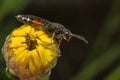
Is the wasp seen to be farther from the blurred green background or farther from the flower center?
the blurred green background

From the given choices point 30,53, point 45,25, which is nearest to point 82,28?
point 45,25

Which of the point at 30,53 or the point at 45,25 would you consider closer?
the point at 30,53

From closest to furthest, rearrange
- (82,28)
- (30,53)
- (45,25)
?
(30,53)
(45,25)
(82,28)

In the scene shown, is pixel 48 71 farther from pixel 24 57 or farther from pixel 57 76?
pixel 57 76

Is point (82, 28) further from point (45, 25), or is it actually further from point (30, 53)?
point (30, 53)

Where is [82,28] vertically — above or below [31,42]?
below

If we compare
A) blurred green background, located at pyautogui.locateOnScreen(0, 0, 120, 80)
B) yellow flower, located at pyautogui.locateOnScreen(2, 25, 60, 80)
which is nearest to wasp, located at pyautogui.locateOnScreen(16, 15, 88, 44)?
yellow flower, located at pyautogui.locateOnScreen(2, 25, 60, 80)

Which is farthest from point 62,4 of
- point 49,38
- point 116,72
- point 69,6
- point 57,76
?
point 49,38

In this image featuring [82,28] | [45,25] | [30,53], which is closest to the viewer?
[30,53]
